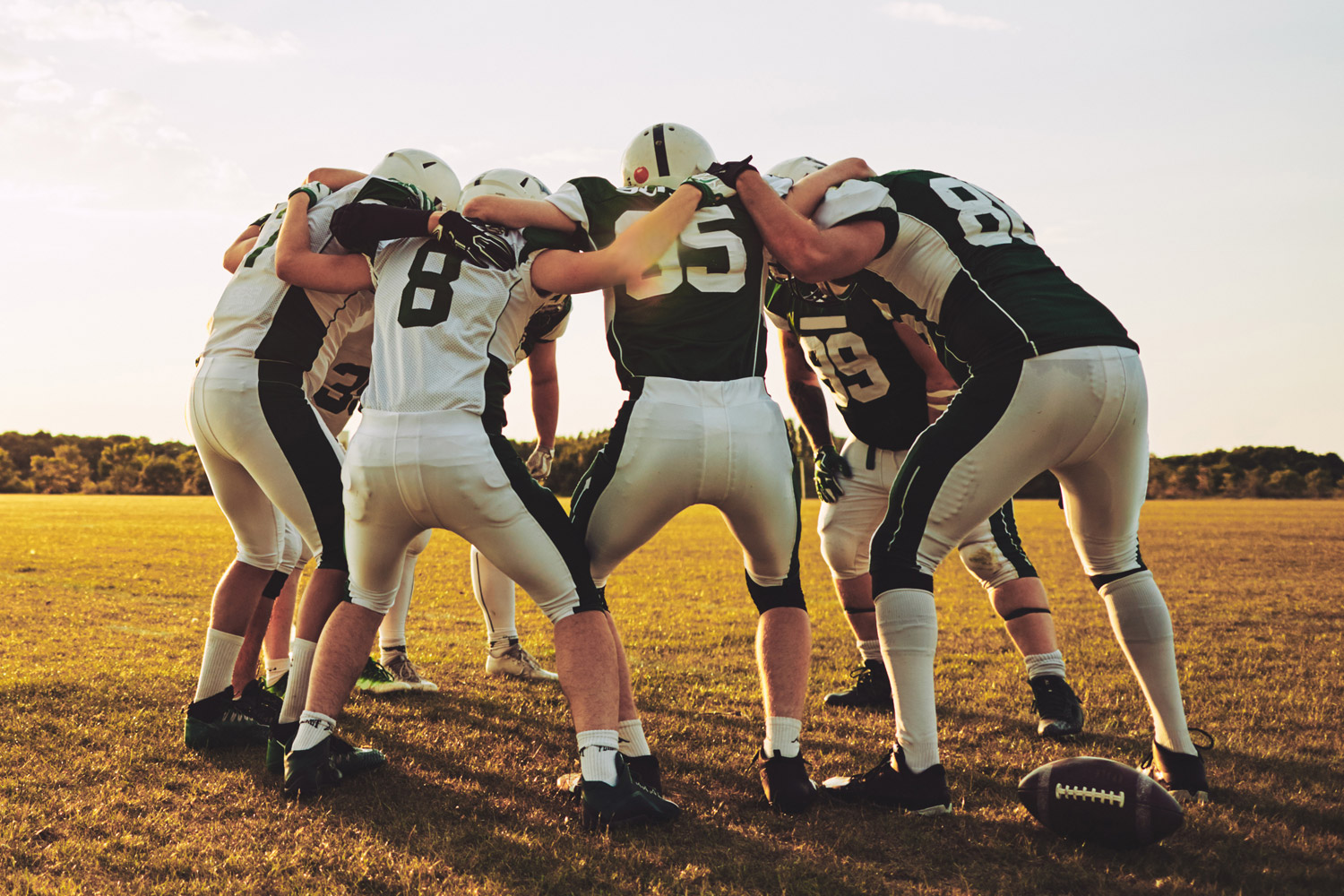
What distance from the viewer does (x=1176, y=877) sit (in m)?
2.76

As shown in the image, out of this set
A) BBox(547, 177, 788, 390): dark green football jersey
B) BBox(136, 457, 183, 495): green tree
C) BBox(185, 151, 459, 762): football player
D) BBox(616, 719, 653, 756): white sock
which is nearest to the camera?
BBox(547, 177, 788, 390): dark green football jersey

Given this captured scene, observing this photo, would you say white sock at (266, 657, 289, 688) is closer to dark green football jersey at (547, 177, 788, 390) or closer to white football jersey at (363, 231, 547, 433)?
white football jersey at (363, 231, 547, 433)

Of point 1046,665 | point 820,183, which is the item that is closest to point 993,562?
point 1046,665

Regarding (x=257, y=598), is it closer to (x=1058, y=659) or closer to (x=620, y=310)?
(x=620, y=310)

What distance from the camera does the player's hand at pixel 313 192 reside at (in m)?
4.11

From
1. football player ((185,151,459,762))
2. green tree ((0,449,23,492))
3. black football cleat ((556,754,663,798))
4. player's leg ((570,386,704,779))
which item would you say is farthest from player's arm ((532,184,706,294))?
green tree ((0,449,23,492))

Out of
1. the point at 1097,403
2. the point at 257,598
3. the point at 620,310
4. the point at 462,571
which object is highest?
the point at 620,310

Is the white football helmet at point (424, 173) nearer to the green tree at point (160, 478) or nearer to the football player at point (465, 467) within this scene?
the football player at point (465, 467)

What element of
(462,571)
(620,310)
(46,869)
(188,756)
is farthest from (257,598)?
(462,571)

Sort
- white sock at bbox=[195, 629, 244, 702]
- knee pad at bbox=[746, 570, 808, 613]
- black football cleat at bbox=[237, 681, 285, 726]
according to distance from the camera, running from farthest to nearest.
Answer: black football cleat at bbox=[237, 681, 285, 726], white sock at bbox=[195, 629, 244, 702], knee pad at bbox=[746, 570, 808, 613]

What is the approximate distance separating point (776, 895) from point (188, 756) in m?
2.83

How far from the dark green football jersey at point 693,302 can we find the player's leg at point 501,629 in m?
2.76

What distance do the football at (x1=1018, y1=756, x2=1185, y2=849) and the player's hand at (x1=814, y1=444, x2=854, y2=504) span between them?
7.68ft

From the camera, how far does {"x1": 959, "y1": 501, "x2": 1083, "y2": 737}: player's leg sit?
4715mm
